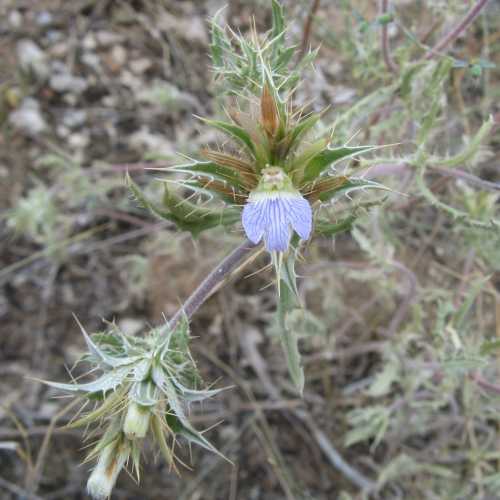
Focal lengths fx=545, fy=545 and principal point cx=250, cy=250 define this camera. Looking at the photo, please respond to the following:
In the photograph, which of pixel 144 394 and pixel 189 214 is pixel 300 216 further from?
pixel 144 394

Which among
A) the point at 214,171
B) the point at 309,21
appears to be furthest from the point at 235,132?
the point at 309,21

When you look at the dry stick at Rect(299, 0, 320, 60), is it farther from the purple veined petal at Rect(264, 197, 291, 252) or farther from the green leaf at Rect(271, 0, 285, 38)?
the purple veined petal at Rect(264, 197, 291, 252)

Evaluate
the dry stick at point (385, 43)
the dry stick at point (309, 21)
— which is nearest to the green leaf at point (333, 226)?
the dry stick at point (385, 43)

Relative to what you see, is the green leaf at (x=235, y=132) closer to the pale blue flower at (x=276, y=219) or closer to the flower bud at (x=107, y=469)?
the pale blue flower at (x=276, y=219)

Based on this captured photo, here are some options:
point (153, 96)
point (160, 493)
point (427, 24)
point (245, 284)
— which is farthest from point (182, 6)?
point (160, 493)

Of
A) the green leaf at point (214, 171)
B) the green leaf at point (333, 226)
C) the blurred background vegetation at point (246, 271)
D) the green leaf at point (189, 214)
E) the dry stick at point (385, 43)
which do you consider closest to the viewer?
the green leaf at point (214, 171)
